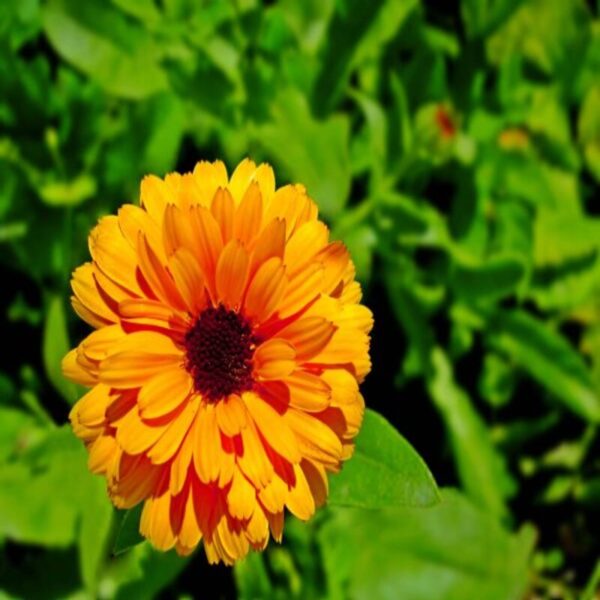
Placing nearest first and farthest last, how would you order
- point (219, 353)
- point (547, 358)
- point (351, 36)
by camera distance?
point (219, 353), point (351, 36), point (547, 358)

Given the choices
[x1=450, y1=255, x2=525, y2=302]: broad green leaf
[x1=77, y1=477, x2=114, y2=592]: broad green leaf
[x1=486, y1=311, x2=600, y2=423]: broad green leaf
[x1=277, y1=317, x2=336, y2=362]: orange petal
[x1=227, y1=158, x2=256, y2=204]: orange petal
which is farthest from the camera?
[x1=486, y1=311, x2=600, y2=423]: broad green leaf

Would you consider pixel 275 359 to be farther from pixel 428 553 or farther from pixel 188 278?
pixel 428 553

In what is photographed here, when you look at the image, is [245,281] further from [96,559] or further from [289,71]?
[289,71]

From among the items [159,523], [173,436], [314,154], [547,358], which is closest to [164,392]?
[173,436]

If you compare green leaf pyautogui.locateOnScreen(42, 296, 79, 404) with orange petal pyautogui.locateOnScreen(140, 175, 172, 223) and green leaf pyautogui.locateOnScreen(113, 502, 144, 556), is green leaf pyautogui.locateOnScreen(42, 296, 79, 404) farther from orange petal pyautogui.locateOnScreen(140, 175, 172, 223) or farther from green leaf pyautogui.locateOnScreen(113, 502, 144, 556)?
orange petal pyautogui.locateOnScreen(140, 175, 172, 223)

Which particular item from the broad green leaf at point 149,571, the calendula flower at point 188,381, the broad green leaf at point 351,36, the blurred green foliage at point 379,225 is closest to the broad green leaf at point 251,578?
the blurred green foliage at point 379,225

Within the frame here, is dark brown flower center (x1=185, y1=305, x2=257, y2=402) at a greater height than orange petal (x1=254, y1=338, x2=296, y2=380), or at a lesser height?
lesser

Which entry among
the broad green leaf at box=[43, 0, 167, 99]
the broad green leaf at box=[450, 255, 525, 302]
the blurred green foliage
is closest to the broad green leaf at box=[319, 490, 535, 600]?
the blurred green foliage

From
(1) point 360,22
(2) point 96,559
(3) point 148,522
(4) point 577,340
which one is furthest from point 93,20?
(4) point 577,340
